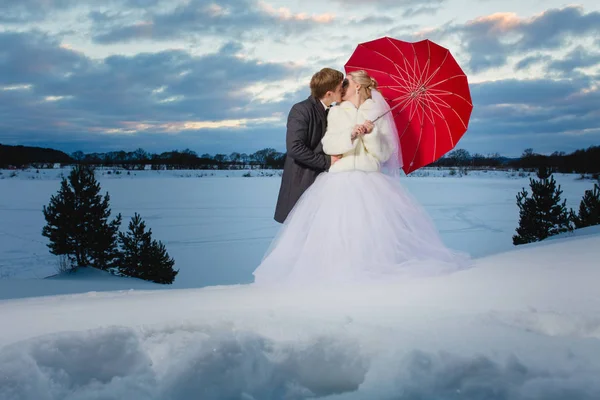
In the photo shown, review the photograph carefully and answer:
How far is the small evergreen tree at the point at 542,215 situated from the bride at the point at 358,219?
55.0 feet

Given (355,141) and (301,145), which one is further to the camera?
(301,145)

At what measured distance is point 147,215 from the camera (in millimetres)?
30812

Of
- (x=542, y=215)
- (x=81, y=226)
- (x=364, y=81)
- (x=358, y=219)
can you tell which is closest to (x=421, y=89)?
(x=364, y=81)

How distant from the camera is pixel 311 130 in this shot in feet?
17.4

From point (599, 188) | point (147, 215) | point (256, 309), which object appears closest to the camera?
point (256, 309)

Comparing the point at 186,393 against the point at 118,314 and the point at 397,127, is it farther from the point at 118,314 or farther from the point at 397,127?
the point at 397,127

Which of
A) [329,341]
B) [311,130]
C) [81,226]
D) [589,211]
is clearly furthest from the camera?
[589,211]

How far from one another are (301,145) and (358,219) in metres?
0.88

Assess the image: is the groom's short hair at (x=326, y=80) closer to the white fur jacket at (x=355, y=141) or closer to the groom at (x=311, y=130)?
the groom at (x=311, y=130)

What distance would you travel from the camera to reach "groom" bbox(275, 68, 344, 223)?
5.14 metres

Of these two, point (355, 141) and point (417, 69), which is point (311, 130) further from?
point (417, 69)

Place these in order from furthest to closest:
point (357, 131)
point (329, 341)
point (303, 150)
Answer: point (303, 150), point (357, 131), point (329, 341)

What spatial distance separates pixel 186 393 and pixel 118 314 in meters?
1.28

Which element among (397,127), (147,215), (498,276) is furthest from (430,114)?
(147,215)
